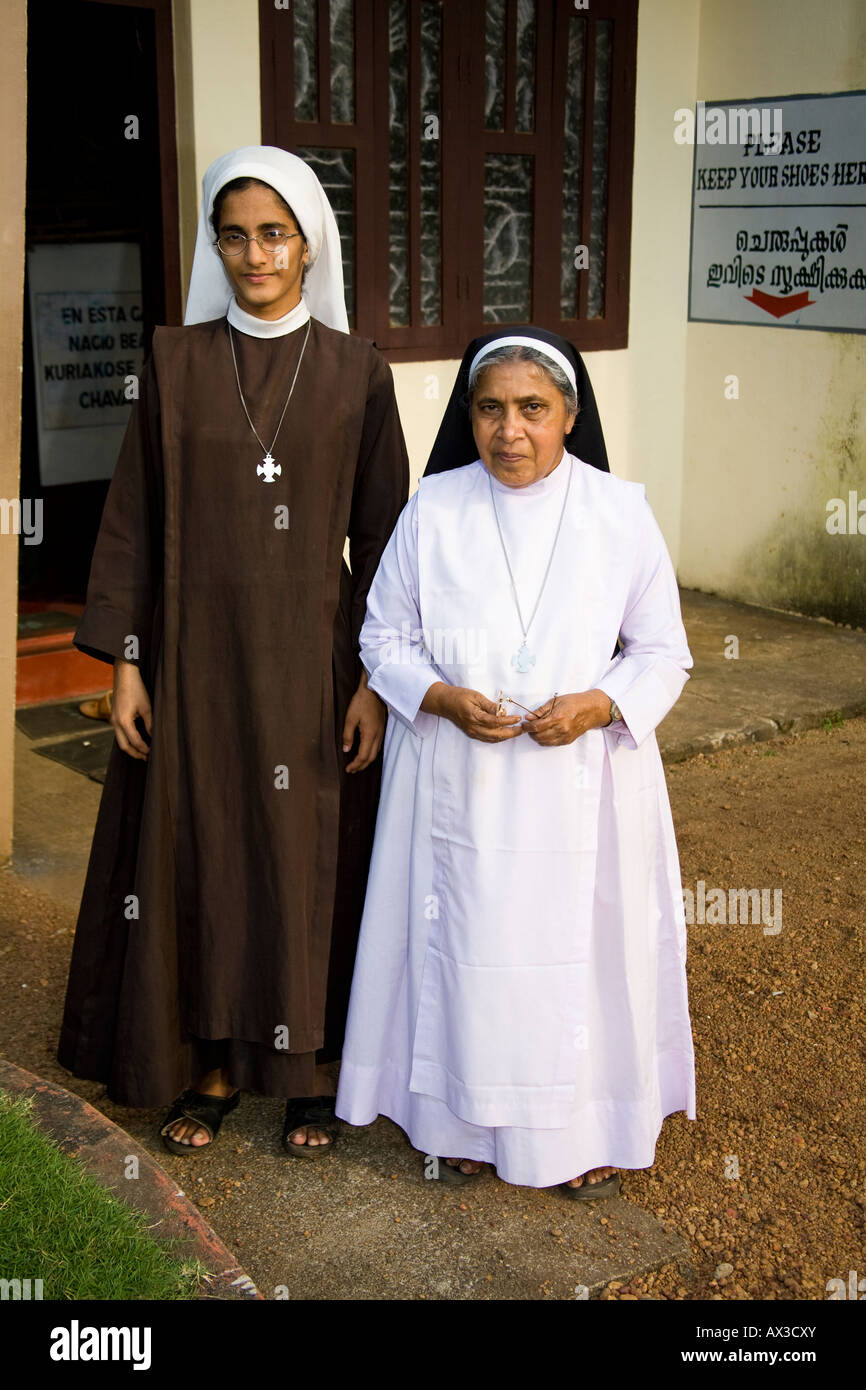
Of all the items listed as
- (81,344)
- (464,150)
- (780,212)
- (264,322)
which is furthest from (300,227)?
(81,344)

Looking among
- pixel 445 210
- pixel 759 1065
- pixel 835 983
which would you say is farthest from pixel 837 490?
pixel 759 1065

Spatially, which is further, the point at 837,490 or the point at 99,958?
the point at 837,490

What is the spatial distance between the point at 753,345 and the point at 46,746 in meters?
4.42

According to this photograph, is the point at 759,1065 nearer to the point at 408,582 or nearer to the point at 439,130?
the point at 408,582

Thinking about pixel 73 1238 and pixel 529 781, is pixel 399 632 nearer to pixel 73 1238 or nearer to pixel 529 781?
pixel 529 781

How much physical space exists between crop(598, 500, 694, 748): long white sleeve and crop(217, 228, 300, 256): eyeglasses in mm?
971

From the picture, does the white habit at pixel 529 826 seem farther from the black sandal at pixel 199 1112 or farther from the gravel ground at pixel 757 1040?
the black sandal at pixel 199 1112

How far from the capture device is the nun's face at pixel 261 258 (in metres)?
3.19

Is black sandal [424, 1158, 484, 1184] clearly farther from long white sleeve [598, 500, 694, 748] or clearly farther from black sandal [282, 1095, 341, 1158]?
long white sleeve [598, 500, 694, 748]

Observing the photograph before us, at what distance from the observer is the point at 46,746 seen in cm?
635

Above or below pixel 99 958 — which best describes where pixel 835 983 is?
below

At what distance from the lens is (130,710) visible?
3477 millimetres

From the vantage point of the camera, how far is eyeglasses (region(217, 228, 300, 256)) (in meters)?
3.22

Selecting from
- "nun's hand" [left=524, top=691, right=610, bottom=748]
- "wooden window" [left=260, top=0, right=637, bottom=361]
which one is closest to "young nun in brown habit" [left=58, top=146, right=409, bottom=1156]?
"nun's hand" [left=524, top=691, right=610, bottom=748]
